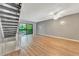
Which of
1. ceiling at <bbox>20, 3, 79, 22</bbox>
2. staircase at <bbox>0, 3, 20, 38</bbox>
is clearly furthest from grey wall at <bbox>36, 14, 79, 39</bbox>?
staircase at <bbox>0, 3, 20, 38</bbox>

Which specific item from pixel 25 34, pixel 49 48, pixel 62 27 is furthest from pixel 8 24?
pixel 62 27

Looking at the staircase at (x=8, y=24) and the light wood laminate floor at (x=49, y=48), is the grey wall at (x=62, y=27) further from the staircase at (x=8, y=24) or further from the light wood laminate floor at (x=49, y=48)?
the staircase at (x=8, y=24)

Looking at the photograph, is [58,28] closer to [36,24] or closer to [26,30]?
[36,24]

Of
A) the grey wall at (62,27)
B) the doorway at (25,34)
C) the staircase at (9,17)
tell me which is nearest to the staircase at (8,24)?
the staircase at (9,17)

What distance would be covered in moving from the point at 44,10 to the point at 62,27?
417mm

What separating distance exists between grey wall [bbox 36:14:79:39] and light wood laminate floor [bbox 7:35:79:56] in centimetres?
10

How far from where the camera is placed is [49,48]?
5.35 ft

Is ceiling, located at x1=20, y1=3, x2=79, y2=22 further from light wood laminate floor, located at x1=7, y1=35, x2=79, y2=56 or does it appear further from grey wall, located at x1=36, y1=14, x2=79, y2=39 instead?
light wood laminate floor, located at x1=7, y1=35, x2=79, y2=56

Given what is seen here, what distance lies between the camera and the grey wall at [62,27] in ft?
5.09

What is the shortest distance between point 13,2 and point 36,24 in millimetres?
531

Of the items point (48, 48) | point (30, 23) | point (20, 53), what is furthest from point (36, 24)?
point (20, 53)

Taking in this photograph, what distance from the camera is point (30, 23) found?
5.51 ft

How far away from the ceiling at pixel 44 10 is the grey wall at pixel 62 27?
0.08 m

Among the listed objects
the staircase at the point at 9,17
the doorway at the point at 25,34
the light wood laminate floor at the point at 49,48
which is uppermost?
the staircase at the point at 9,17
